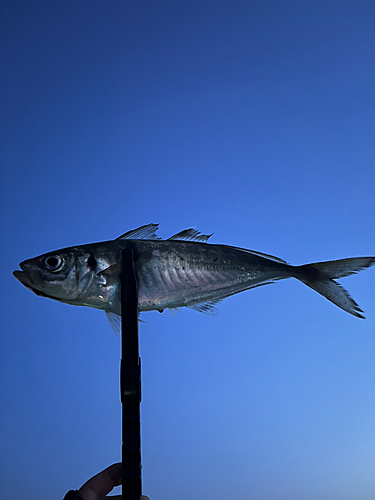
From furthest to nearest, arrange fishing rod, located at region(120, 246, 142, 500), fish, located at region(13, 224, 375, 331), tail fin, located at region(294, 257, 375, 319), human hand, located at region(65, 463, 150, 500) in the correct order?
tail fin, located at region(294, 257, 375, 319)
fish, located at region(13, 224, 375, 331)
human hand, located at region(65, 463, 150, 500)
fishing rod, located at region(120, 246, 142, 500)

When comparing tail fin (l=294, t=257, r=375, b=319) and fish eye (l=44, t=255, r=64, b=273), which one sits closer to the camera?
fish eye (l=44, t=255, r=64, b=273)

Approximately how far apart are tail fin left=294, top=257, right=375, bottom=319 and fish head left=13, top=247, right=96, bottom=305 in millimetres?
1068

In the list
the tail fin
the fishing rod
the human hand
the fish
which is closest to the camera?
the fishing rod

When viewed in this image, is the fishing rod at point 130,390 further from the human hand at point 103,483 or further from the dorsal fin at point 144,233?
Result: the dorsal fin at point 144,233

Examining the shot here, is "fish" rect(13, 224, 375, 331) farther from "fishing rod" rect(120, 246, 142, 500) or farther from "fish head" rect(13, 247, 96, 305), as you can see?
"fishing rod" rect(120, 246, 142, 500)

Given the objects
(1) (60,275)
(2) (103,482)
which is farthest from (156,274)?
(2) (103,482)

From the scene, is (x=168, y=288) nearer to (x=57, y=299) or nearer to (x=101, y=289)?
(x=101, y=289)

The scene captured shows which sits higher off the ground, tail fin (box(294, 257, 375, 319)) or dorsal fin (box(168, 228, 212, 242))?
dorsal fin (box(168, 228, 212, 242))

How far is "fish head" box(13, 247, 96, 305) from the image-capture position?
6.33ft

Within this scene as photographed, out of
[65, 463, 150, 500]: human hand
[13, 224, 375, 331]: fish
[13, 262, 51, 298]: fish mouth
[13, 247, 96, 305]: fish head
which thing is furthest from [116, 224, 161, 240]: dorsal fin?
[65, 463, 150, 500]: human hand

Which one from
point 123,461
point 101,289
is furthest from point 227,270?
point 123,461

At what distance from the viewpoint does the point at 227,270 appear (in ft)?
7.02

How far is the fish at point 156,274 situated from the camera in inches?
75.5

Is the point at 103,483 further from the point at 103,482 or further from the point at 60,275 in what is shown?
the point at 60,275
